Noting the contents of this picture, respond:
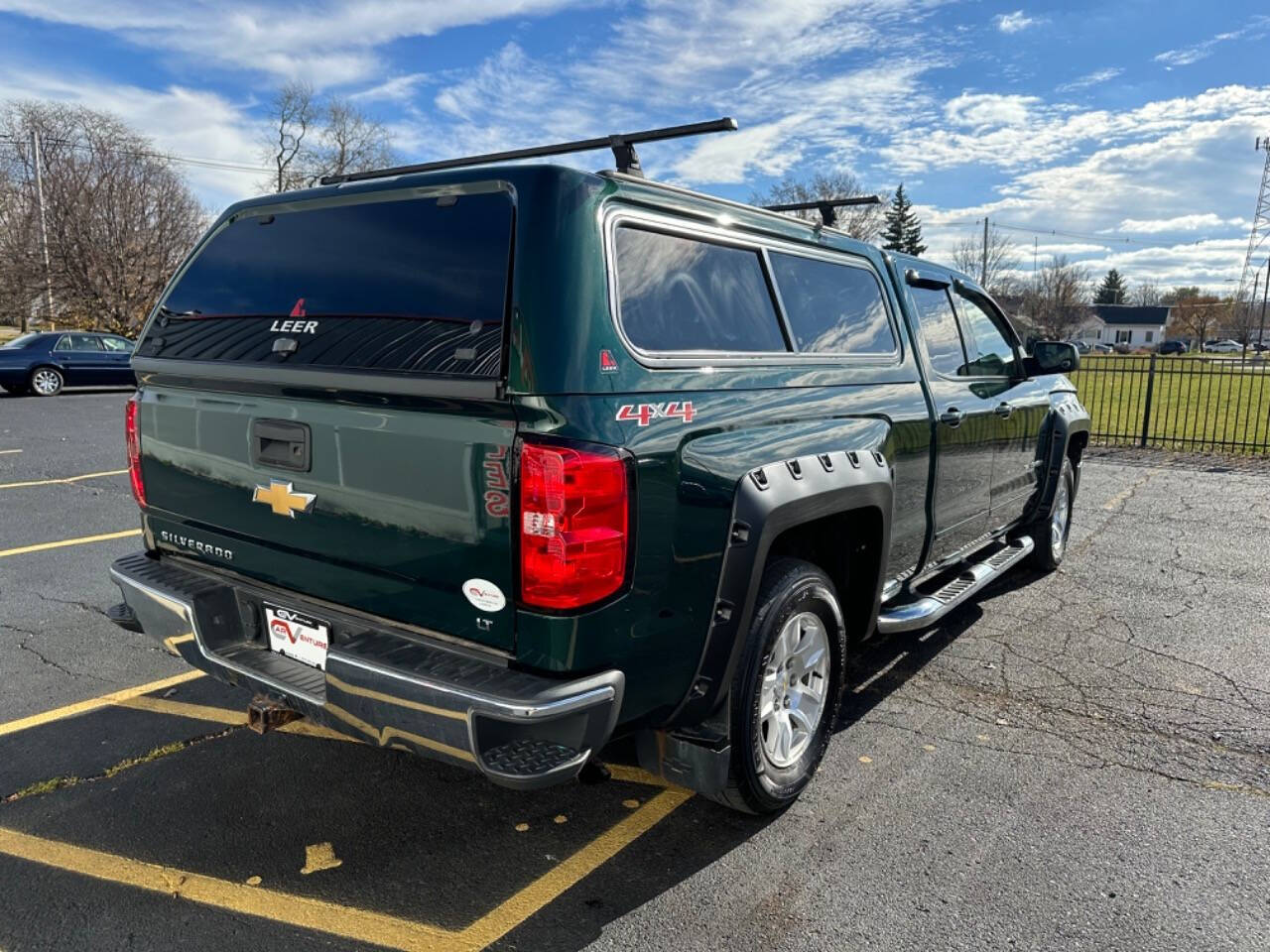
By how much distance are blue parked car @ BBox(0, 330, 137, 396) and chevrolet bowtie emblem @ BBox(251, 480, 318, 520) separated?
17.9 metres

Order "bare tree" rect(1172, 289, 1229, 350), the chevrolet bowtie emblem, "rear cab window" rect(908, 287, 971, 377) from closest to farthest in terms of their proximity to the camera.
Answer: the chevrolet bowtie emblem → "rear cab window" rect(908, 287, 971, 377) → "bare tree" rect(1172, 289, 1229, 350)

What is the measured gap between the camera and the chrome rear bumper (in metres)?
2.22

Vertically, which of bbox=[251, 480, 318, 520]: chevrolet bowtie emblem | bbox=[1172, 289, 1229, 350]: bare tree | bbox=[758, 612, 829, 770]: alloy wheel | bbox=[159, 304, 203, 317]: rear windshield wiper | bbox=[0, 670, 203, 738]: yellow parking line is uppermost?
bbox=[1172, 289, 1229, 350]: bare tree

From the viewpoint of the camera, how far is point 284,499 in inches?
109

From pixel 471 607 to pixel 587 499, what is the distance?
1.55 ft

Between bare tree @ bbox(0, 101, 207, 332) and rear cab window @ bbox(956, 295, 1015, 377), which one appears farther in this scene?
bare tree @ bbox(0, 101, 207, 332)

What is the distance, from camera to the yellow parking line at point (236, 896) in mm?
2469

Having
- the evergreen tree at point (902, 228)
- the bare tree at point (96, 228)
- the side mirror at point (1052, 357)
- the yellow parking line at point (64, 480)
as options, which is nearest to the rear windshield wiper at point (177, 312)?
the side mirror at point (1052, 357)

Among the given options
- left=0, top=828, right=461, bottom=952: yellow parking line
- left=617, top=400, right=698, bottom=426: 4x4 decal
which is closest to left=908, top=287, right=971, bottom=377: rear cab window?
left=617, top=400, right=698, bottom=426: 4x4 decal

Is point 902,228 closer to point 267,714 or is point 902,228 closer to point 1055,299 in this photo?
point 1055,299

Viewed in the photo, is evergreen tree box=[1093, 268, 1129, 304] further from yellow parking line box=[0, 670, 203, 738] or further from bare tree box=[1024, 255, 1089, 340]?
yellow parking line box=[0, 670, 203, 738]

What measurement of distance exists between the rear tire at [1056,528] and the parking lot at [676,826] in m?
1.32

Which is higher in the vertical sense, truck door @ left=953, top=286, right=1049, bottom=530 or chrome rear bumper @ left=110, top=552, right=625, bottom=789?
truck door @ left=953, top=286, right=1049, bottom=530

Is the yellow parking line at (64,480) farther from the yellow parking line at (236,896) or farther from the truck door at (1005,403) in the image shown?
the truck door at (1005,403)
